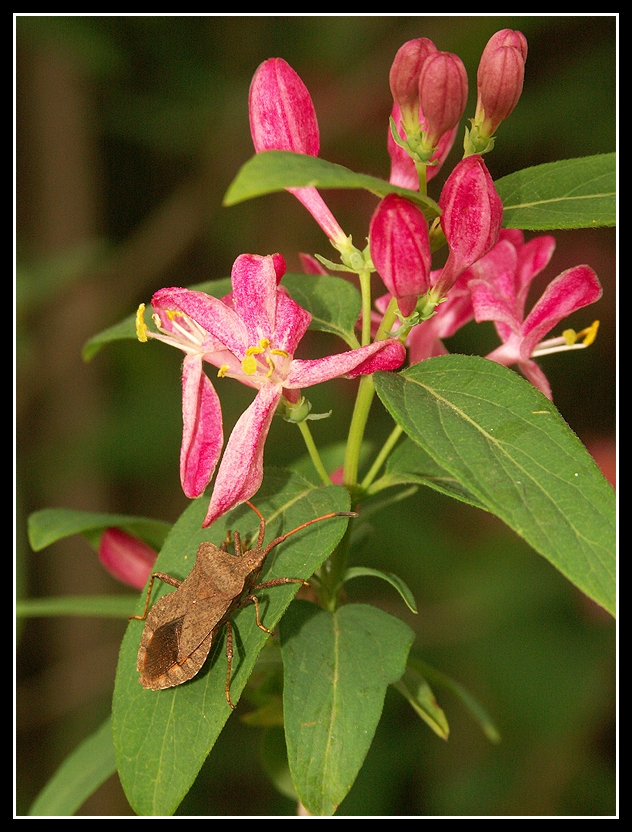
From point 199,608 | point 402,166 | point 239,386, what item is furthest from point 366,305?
point 239,386

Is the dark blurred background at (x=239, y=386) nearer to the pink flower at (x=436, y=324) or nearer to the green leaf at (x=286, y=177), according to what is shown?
the pink flower at (x=436, y=324)

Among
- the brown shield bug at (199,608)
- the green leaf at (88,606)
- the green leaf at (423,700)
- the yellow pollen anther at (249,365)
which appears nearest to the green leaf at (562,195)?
the yellow pollen anther at (249,365)

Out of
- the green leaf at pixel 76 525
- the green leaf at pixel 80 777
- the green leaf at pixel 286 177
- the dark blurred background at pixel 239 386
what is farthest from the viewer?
the dark blurred background at pixel 239 386

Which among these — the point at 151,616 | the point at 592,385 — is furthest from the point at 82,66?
the point at 151,616

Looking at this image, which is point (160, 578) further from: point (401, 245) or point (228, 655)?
point (401, 245)

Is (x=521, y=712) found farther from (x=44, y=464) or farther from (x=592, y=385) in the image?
(x=44, y=464)

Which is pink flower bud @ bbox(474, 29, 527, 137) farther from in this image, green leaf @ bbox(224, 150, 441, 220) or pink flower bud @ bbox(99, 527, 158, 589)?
pink flower bud @ bbox(99, 527, 158, 589)

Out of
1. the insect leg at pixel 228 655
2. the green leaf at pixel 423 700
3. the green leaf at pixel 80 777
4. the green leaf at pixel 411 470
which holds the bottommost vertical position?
the green leaf at pixel 80 777
